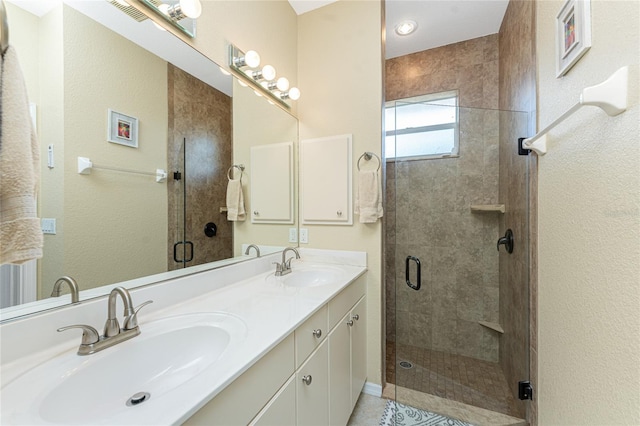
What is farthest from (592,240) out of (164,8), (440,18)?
(440,18)

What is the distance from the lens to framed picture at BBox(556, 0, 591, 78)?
2.73ft

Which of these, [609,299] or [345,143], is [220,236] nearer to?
[345,143]

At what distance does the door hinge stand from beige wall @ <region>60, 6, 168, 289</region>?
1994 millimetres

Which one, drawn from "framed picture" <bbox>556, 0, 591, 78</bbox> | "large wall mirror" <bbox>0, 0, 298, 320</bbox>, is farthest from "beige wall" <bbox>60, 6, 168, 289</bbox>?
"framed picture" <bbox>556, 0, 591, 78</bbox>

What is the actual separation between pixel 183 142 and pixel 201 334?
2.70ft

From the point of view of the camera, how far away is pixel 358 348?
162cm

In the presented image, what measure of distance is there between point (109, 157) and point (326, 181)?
1.34 m

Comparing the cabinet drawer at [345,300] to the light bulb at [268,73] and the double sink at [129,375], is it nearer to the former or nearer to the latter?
the double sink at [129,375]

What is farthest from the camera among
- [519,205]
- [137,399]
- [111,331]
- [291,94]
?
[291,94]

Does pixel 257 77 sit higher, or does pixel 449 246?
pixel 257 77

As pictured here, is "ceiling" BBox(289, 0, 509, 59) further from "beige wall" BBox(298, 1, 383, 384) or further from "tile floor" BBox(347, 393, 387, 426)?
"tile floor" BBox(347, 393, 387, 426)

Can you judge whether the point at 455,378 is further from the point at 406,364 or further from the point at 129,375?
the point at 129,375

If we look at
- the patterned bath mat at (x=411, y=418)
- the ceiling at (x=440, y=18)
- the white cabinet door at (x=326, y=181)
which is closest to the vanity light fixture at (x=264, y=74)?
the white cabinet door at (x=326, y=181)

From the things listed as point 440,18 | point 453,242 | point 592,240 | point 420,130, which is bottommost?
point 453,242
